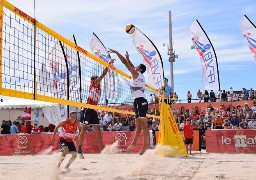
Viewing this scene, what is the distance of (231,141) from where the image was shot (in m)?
14.4

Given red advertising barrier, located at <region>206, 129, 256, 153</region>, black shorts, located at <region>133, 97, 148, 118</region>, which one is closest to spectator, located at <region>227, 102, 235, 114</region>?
red advertising barrier, located at <region>206, 129, 256, 153</region>

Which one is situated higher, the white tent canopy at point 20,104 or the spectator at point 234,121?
the white tent canopy at point 20,104

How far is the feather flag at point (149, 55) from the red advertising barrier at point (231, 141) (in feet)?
20.8

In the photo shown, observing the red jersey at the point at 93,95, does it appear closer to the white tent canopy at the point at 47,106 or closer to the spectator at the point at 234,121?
the spectator at the point at 234,121

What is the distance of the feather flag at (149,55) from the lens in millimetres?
20469

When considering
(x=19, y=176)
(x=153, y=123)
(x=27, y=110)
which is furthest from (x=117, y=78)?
(x=27, y=110)

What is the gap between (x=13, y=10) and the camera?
596cm

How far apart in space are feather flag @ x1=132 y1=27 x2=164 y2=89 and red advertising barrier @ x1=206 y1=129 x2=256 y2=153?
634 centimetres

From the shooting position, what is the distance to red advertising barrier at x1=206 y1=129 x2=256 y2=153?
555 inches

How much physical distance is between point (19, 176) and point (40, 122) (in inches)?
683

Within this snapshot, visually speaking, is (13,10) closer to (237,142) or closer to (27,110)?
(237,142)

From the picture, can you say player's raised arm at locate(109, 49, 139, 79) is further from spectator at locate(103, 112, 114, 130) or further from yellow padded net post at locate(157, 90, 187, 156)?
spectator at locate(103, 112, 114, 130)

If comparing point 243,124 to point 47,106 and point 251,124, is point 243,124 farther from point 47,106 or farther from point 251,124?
point 47,106

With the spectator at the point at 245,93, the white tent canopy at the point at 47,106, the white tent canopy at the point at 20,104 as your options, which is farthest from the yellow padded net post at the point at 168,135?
the spectator at the point at 245,93
